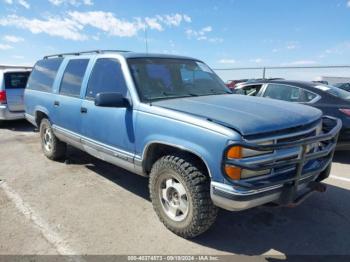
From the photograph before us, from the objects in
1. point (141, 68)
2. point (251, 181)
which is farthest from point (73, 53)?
point (251, 181)

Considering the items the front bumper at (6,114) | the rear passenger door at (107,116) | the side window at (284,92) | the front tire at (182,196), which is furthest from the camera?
the front bumper at (6,114)

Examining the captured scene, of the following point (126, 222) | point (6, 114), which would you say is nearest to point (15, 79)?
point (6, 114)

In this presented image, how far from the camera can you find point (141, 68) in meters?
4.12

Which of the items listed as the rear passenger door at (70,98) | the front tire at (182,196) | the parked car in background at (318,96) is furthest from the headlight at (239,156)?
the parked car in background at (318,96)

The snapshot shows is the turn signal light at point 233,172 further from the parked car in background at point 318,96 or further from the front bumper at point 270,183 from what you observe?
the parked car in background at point 318,96

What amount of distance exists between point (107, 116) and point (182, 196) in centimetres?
150

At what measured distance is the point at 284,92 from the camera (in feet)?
21.7

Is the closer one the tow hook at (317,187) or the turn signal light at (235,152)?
the turn signal light at (235,152)

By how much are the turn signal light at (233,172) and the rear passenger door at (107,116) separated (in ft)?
4.61

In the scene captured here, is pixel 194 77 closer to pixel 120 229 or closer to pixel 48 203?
pixel 120 229

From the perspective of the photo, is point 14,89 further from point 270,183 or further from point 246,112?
point 270,183

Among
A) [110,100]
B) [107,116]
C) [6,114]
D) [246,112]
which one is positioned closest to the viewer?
[246,112]

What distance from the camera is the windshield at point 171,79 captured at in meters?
3.94

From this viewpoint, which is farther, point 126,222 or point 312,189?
point 126,222
